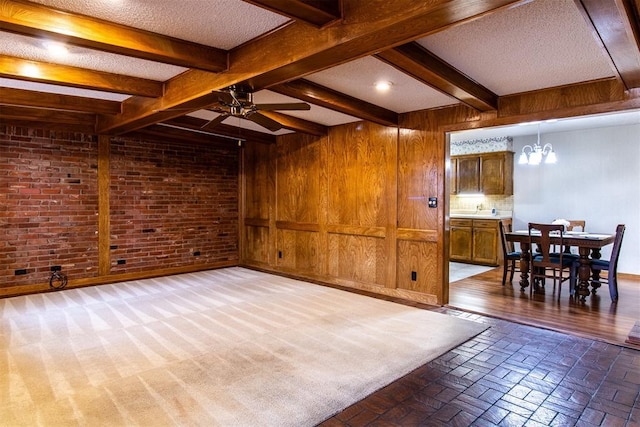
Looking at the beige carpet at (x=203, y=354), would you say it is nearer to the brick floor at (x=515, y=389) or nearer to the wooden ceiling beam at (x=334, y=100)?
the brick floor at (x=515, y=389)

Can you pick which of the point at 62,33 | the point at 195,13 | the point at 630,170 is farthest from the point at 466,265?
the point at 62,33

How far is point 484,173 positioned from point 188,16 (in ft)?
21.7

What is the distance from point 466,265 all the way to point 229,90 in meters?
5.82

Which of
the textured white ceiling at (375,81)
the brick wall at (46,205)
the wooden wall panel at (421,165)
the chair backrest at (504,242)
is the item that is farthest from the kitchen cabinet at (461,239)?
the brick wall at (46,205)

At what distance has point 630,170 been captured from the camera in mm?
6184

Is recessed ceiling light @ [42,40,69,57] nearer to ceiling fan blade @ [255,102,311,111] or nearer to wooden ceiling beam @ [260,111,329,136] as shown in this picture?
ceiling fan blade @ [255,102,311,111]

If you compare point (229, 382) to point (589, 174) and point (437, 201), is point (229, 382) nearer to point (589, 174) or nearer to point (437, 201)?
point (437, 201)

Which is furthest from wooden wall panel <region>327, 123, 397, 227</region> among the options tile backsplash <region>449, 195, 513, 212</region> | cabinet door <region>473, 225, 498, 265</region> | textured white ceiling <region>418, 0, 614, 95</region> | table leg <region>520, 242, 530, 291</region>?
tile backsplash <region>449, 195, 513, 212</region>

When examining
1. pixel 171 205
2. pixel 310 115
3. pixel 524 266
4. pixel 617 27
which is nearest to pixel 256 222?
pixel 171 205

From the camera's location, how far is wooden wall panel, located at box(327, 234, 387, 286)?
5274mm

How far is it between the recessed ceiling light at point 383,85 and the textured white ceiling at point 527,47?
2.26 feet

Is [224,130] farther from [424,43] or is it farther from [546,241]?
[546,241]

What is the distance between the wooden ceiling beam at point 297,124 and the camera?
16.5 ft

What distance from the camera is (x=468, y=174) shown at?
775 cm
